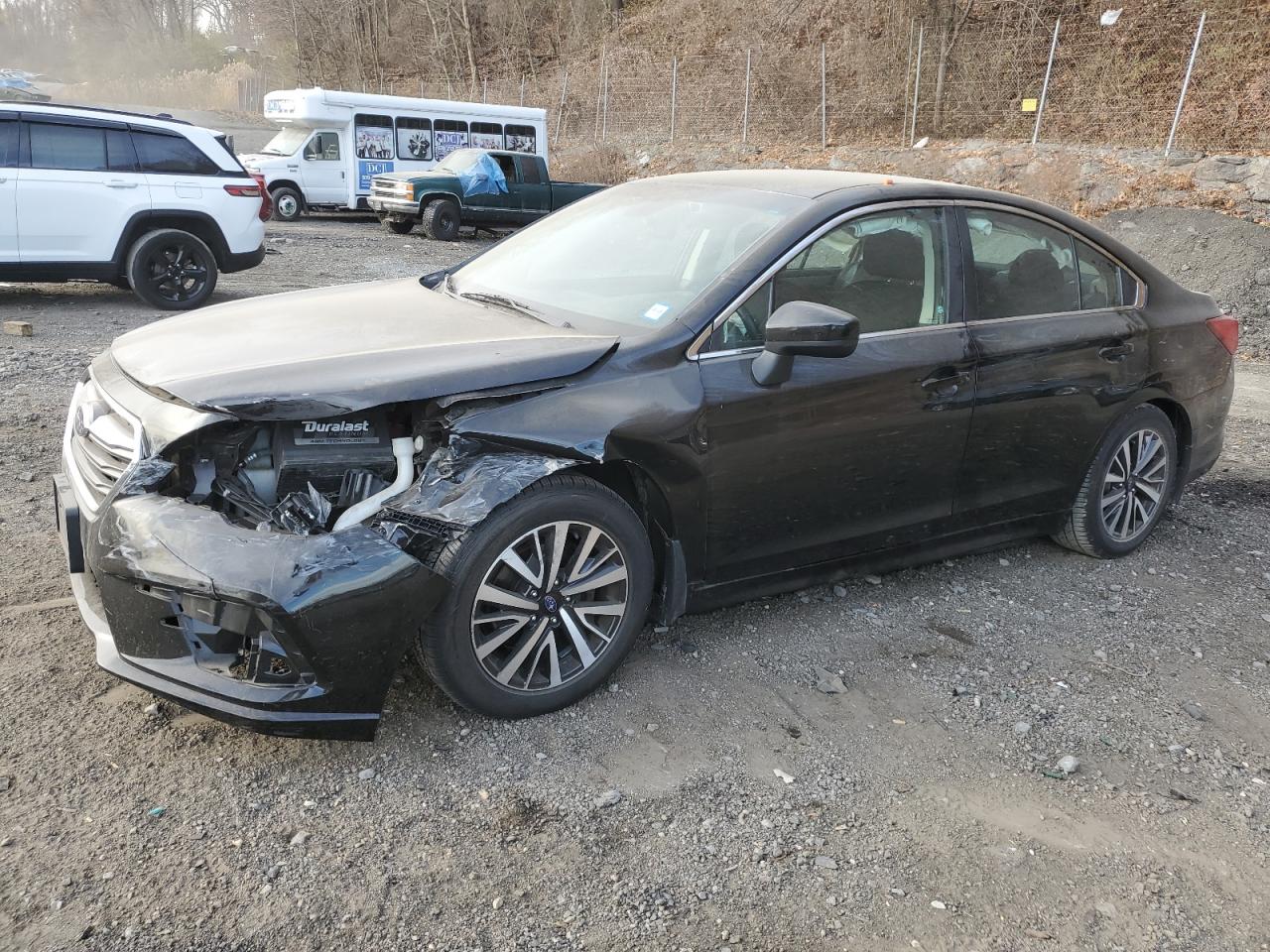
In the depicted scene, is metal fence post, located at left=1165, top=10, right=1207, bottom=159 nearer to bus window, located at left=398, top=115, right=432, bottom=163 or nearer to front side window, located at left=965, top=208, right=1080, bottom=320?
bus window, located at left=398, top=115, right=432, bottom=163

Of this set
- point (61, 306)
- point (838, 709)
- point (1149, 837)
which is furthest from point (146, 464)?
point (61, 306)

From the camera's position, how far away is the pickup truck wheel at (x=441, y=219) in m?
17.6

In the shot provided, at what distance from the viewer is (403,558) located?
2820mm

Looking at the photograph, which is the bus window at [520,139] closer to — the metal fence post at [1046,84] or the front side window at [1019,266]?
the metal fence post at [1046,84]

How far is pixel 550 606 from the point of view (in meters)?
3.18

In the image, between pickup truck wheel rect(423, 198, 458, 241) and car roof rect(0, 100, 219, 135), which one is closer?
car roof rect(0, 100, 219, 135)

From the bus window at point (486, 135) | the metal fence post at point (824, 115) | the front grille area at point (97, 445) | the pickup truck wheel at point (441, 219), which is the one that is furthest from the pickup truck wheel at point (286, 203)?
the front grille area at point (97, 445)

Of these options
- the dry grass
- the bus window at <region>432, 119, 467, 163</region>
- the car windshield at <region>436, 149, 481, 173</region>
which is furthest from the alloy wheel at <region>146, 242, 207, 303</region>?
the dry grass

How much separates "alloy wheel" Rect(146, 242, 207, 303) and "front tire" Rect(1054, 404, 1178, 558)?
27.6 ft

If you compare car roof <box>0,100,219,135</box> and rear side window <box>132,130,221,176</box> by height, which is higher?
car roof <box>0,100,219,135</box>

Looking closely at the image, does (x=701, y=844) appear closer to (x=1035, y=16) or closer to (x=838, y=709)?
(x=838, y=709)

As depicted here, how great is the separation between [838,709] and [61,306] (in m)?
9.22

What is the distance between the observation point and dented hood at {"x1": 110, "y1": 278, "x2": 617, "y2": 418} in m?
A: 2.90

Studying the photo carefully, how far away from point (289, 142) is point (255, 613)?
63.4ft
